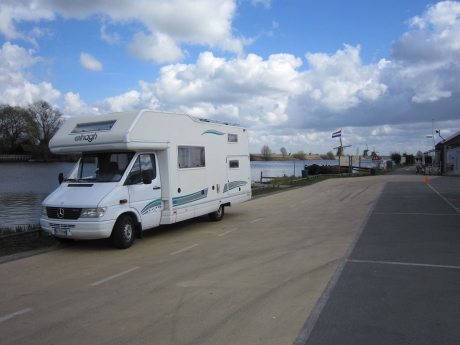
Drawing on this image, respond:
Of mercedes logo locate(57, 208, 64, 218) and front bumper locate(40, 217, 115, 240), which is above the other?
mercedes logo locate(57, 208, 64, 218)

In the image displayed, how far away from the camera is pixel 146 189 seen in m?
9.71

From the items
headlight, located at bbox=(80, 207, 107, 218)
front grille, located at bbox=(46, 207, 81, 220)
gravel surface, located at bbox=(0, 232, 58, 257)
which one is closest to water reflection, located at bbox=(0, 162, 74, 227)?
gravel surface, located at bbox=(0, 232, 58, 257)

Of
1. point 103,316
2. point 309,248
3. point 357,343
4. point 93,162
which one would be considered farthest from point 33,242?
point 357,343

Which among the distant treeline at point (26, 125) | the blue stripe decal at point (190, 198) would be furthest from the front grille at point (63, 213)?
the distant treeline at point (26, 125)

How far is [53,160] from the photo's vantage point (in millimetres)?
59719

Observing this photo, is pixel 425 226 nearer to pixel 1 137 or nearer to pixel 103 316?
pixel 103 316

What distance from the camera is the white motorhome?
8594mm

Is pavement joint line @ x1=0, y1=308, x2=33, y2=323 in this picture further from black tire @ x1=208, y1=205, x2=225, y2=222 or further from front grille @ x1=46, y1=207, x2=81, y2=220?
black tire @ x1=208, y1=205, x2=225, y2=222

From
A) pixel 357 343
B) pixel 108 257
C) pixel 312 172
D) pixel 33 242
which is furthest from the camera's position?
pixel 312 172

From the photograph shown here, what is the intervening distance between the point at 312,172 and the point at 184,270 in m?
→ 51.1

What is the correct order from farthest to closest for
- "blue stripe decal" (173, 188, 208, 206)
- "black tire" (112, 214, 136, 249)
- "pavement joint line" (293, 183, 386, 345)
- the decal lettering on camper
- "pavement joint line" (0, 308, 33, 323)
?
"blue stripe decal" (173, 188, 208, 206), the decal lettering on camper, "black tire" (112, 214, 136, 249), "pavement joint line" (0, 308, 33, 323), "pavement joint line" (293, 183, 386, 345)

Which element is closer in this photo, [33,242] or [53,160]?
[33,242]

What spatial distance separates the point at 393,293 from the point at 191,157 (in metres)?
6.96

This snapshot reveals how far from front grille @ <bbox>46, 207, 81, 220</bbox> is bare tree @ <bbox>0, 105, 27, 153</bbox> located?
5871 cm
